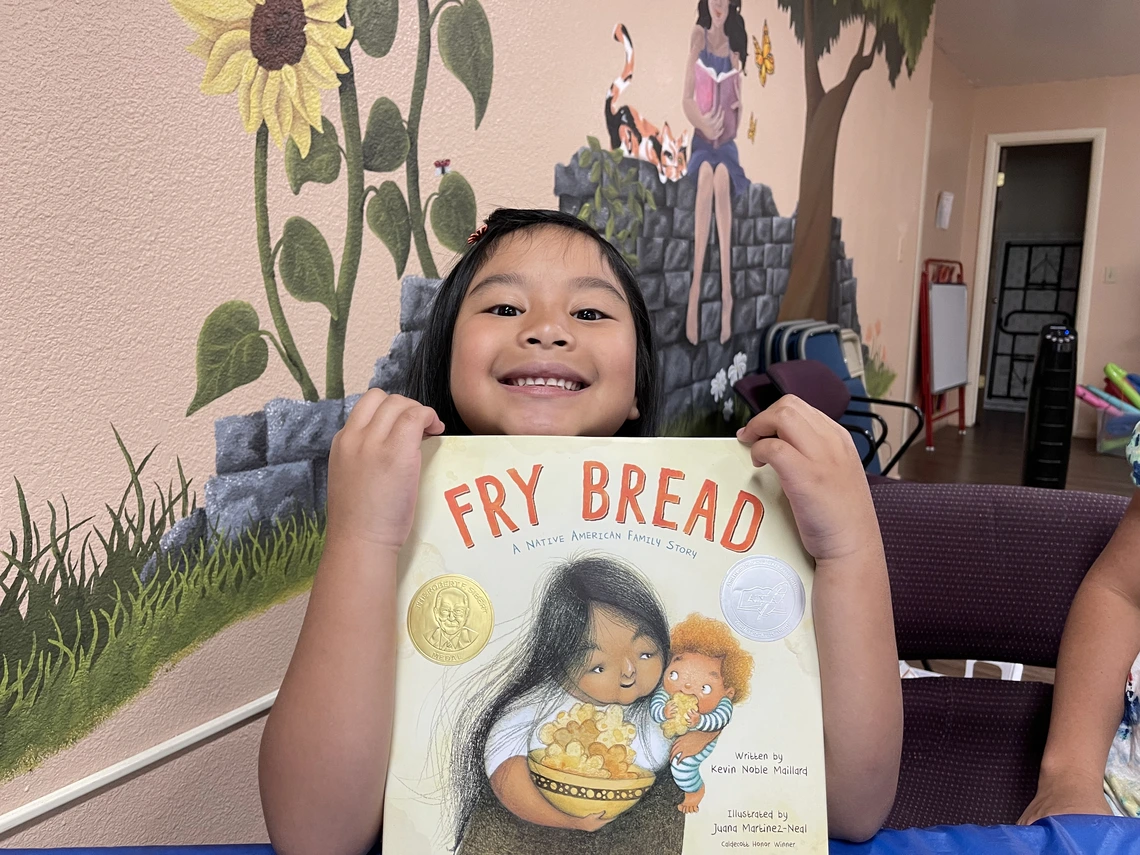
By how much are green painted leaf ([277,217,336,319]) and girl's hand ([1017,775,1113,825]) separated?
1.18 metres

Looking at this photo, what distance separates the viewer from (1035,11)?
5.06 m

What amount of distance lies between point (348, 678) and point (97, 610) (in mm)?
670

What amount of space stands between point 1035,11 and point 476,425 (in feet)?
19.2

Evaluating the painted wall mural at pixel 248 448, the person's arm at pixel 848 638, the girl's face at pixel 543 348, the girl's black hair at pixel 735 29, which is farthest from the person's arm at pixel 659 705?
the girl's black hair at pixel 735 29

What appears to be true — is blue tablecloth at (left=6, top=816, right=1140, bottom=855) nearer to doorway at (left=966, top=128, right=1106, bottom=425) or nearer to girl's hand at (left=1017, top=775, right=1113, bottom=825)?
girl's hand at (left=1017, top=775, right=1113, bottom=825)

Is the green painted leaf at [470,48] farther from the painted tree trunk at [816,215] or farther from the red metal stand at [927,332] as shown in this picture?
the red metal stand at [927,332]

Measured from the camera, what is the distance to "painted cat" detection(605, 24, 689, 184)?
2047 millimetres

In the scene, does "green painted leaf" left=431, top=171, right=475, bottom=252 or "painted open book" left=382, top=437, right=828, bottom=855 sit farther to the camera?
"green painted leaf" left=431, top=171, right=475, bottom=252

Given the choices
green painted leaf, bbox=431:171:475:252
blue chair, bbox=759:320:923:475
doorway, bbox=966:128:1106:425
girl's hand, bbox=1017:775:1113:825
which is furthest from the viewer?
doorway, bbox=966:128:1106:425

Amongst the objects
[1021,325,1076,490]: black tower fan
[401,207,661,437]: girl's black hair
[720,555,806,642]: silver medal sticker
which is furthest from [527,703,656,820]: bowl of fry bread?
[1021,325,1076,490]: black tower fan

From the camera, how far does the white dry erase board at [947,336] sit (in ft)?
19.2

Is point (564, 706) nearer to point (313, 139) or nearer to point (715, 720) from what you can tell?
point (715, 720)

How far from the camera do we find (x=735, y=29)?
2.63m

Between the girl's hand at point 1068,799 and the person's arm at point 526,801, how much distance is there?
1.52ft
